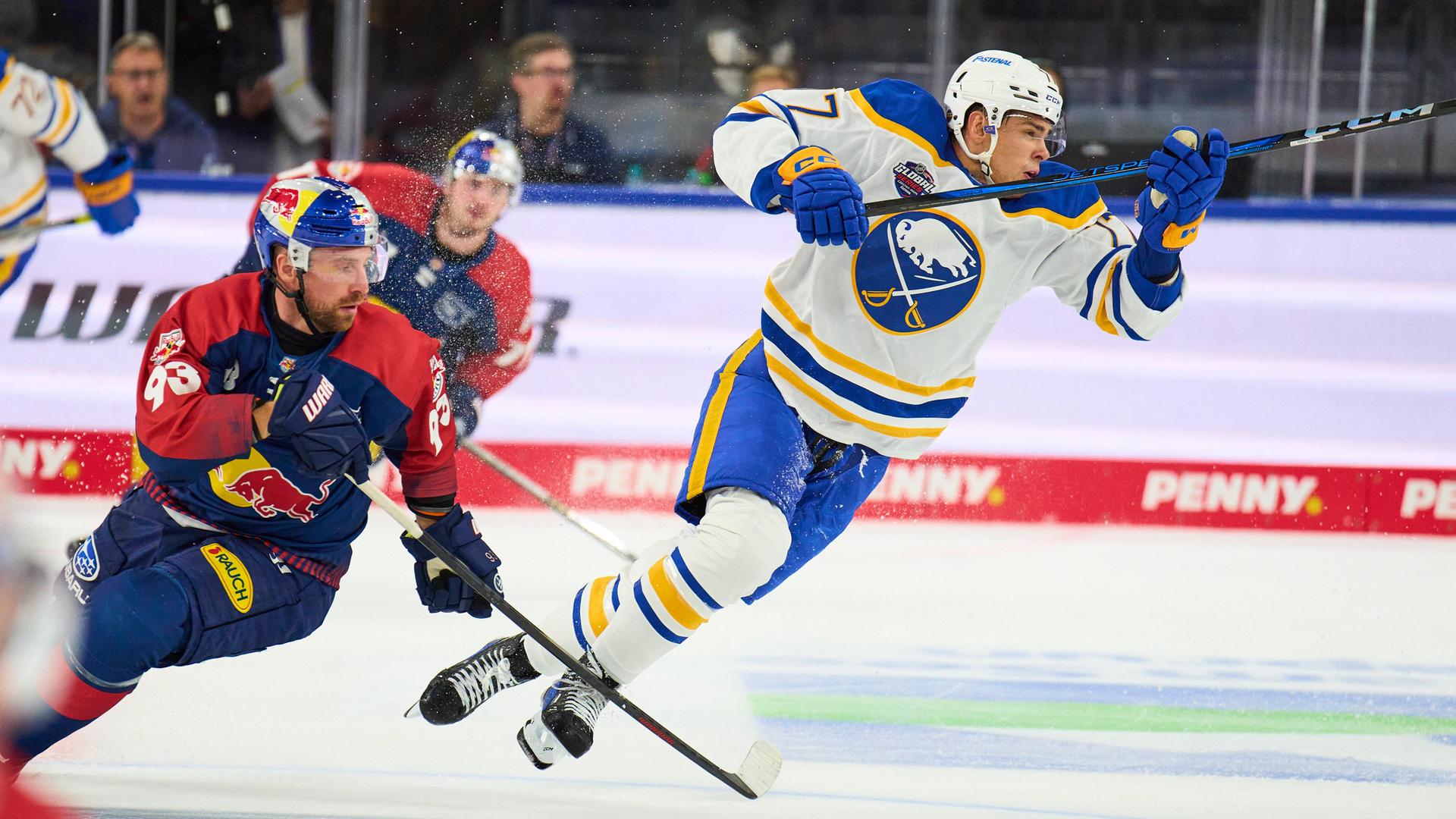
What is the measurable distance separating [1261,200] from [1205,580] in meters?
1.43

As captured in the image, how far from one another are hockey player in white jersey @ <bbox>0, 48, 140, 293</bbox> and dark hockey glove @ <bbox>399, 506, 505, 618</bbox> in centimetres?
286

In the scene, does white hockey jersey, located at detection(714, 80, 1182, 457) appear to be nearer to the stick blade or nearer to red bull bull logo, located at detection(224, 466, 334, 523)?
the stick blade

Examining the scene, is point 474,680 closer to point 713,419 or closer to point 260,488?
point 260,488

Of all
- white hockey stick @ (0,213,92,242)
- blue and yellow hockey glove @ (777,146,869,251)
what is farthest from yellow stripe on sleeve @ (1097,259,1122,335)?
white hockey stick @ (0,213,92,242)

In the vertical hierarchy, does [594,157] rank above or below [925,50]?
below

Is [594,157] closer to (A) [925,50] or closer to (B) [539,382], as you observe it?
(B) [539,382]

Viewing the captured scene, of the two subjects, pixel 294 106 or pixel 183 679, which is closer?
pixel 183 679

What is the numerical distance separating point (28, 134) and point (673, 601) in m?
3.69

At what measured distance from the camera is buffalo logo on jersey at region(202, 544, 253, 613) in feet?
9.16

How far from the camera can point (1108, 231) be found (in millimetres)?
3180

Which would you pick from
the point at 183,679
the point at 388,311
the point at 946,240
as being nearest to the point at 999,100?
the point at 946,240

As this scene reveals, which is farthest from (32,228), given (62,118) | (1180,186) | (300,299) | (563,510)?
(1180,186)

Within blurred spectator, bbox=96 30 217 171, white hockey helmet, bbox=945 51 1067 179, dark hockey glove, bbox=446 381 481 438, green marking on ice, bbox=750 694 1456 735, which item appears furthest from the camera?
blurred spectator, bbox=96 30 217 171

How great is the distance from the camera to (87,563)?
9.34 ft
